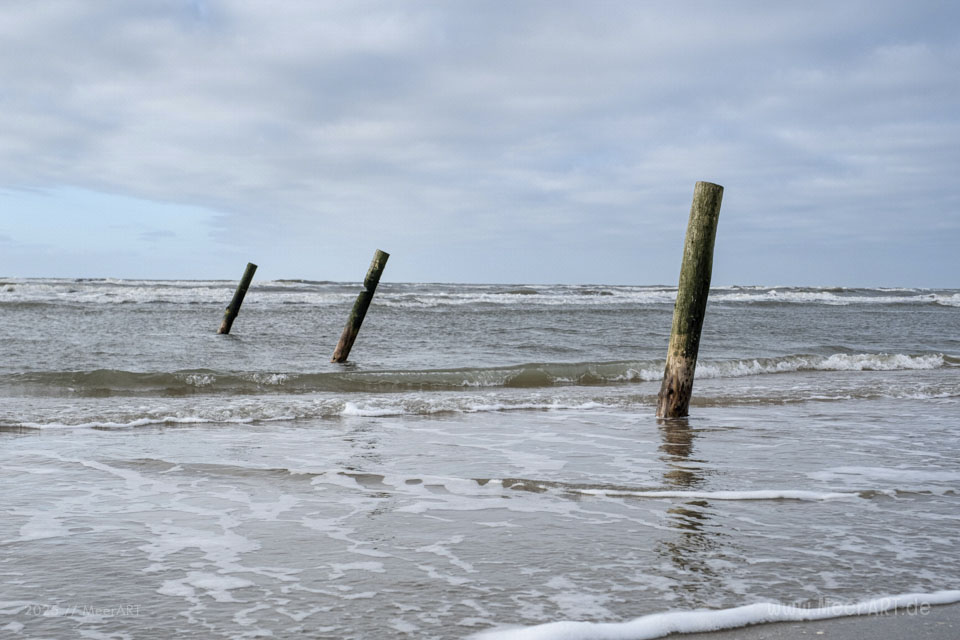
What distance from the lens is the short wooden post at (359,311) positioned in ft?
42.5

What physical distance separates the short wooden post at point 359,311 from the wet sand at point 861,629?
10.6 metres

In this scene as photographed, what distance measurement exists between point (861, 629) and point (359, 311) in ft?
36.9

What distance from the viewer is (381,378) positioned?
1092 centimetres

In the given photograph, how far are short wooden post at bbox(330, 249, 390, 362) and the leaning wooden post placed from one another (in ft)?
20.9

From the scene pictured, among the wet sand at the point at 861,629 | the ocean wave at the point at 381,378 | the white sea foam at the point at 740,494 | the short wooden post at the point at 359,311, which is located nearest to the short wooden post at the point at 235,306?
the short wooden post at the point at 359,311

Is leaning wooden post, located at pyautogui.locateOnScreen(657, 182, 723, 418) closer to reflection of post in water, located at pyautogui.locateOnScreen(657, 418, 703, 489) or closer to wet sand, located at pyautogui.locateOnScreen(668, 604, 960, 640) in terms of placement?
reflection of post in water, located at pyautogui.locateOnScreen(657, 418, 703, 489)

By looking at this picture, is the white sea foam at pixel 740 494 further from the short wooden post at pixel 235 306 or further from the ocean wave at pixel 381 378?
the short wooden post at pixel 235 306

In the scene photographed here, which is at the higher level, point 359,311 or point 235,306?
point 359,311

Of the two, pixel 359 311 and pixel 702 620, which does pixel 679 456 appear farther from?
pixel 359 311

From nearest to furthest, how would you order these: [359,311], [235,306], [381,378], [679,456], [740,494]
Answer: [740,494] → [679,456] → [381,378] → [359,311] → [235,306]

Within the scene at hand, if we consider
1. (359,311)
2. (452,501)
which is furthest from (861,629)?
(359,311)

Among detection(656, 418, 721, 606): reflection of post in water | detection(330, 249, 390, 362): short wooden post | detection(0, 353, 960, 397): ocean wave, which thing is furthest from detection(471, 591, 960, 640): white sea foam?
detection(330, 249, 390, 362): short wooden post

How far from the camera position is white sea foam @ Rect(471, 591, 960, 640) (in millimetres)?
2545

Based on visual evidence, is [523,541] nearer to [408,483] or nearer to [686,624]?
[686,624]
